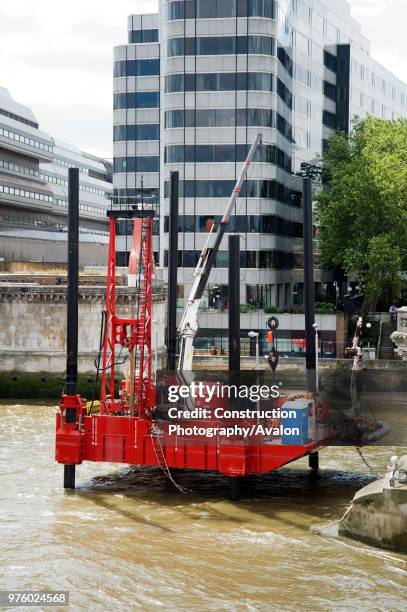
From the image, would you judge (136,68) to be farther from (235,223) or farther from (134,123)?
(235,223)

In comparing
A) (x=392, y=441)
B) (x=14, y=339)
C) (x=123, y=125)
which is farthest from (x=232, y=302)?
(x=123, y=125)

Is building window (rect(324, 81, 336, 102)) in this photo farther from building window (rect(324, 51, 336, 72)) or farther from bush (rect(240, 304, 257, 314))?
bush (rect(240, 304, 257, 314))

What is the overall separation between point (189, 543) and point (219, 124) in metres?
50.0

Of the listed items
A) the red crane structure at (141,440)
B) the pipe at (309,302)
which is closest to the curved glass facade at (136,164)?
the pipe at (309,302)

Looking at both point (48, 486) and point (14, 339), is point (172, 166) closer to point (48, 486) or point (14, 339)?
point (14, 339)

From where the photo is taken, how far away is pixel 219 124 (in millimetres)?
71812

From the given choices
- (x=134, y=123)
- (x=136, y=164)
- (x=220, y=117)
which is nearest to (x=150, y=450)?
(x=220, y=117)

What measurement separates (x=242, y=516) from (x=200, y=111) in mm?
48042

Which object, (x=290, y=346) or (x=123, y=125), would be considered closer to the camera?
(x=290, y=346)

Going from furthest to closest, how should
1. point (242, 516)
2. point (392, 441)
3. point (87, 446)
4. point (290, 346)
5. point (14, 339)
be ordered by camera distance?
point (290, 346) < point (14, 339) < point (392, 441) < point (87, 446) < point (242, 516)

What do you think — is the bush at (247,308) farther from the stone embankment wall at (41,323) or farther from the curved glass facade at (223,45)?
the curved glass facade at (223,45)

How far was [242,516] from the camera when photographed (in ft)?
94.0

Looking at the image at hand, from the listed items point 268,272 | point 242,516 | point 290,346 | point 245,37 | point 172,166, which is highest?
point 245,37

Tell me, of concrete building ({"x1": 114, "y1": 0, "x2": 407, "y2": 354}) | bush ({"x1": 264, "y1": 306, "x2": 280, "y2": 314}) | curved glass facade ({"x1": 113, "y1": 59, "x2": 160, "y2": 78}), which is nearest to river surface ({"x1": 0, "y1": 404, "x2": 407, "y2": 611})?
bush ({"x1": 264, "y1": 306, "x2": 280, "y2": 314})
